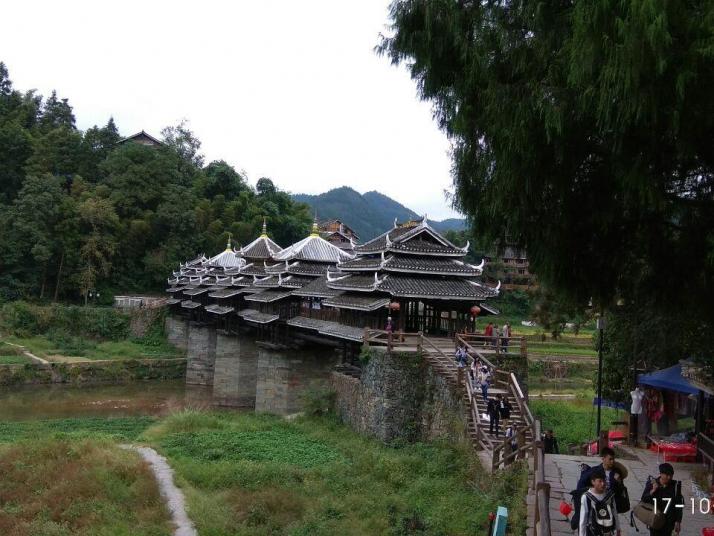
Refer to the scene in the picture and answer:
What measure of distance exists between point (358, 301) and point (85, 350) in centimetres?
3288

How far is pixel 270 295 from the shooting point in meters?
32.6

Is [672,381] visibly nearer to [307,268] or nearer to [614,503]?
[614,503]

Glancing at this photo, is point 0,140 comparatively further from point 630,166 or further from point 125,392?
point 630,166

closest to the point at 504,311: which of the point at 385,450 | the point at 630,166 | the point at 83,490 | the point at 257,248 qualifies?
the point at 257,248

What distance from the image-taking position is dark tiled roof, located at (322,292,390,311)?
21.6 m

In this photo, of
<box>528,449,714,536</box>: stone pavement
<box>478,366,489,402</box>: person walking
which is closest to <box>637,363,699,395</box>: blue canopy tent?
<box>528,449,714,536</box>: stone pavement

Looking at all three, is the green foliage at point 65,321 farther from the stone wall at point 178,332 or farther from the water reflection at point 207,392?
the water reflection at point 207,392

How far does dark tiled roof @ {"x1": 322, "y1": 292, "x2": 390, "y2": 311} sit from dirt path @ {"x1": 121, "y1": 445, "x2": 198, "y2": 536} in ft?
25.8

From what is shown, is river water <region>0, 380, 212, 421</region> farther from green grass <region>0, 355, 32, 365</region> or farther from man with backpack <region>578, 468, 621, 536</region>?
man with backpack <region>578, 468, 621, 536</region>

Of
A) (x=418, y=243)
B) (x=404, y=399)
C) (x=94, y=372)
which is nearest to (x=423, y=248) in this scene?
(x=418, y=243)

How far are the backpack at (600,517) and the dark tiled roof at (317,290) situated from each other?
67.2ft

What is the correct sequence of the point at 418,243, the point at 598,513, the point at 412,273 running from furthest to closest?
the point at 418,243
the point at 412,273
the point at 598,513

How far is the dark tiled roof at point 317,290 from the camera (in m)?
28.3

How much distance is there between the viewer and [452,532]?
461 inches
